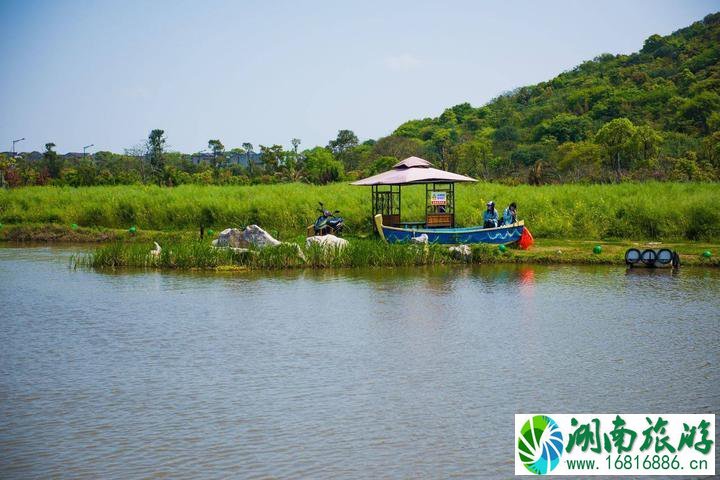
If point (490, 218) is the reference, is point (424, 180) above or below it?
→ above

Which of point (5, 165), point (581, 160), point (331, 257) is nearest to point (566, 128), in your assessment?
point (581, 160)

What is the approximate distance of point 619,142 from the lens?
39594mm

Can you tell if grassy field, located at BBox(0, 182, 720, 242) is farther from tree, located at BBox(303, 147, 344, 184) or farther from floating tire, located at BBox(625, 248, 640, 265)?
tree, located at BBox(303, 147, 344, 184)

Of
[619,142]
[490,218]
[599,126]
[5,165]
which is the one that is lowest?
[490,218]

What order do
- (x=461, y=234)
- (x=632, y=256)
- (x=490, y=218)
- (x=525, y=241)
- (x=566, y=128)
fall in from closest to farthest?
(x=632, y=256)
(x=461, y=234)
(x=525, y=241)
(x=490, y=218)
(x=566, y=128)

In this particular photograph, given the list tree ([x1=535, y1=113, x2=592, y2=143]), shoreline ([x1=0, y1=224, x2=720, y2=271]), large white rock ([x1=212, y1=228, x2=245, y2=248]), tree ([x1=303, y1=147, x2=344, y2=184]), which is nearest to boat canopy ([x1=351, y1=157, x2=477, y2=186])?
shoreline ([x1=0, y1=224, x2=720, y2=271])

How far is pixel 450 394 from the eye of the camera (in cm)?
946

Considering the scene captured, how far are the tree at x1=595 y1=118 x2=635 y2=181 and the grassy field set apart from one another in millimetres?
13231

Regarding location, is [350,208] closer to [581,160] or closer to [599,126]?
[581,160]

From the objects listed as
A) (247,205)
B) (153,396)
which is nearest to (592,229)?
(247,205)

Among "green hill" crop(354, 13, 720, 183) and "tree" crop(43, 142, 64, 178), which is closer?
"green hill" crop(354, 13, 720, 183)

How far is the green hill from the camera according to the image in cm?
3919

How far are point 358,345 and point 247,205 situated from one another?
52.1ft

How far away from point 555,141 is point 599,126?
2.69m
